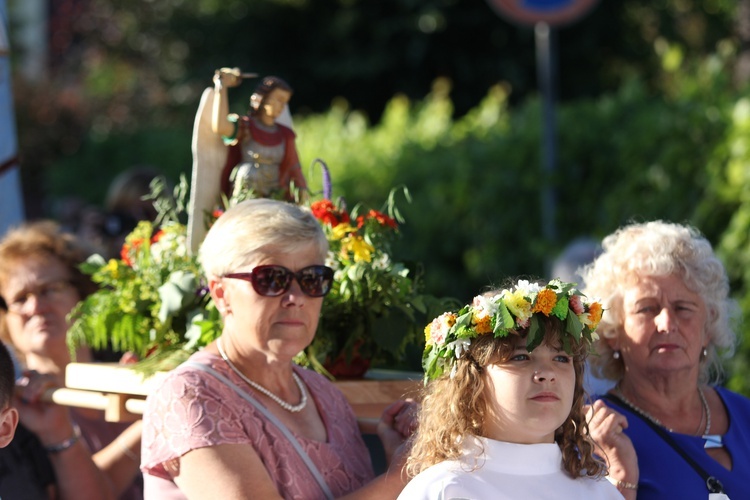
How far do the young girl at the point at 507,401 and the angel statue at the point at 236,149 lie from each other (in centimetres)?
120

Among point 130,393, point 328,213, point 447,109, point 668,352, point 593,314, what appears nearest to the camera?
point 593,314

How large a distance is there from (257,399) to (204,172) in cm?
91

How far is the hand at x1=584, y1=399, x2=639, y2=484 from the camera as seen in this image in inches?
135

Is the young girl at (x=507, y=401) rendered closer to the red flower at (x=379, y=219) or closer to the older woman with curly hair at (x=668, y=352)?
the older woman with curly hair at (x=668, y=352)

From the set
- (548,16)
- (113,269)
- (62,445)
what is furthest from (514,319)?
(548,16)

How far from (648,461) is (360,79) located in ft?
50.2

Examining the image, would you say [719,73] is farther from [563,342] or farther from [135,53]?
[135,53]

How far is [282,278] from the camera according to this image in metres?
3.44

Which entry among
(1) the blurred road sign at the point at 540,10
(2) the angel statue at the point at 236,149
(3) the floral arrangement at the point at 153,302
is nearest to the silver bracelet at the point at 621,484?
(3) the floral arrangement at the point at 153,302

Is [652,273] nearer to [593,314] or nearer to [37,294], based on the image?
[593,314]

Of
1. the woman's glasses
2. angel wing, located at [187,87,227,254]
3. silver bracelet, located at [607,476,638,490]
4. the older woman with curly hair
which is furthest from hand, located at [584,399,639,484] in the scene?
the woman's glasses

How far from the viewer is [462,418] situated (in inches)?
119

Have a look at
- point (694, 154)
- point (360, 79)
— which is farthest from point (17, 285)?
point (360, 79)

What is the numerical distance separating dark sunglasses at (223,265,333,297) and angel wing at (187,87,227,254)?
602 millimetres
